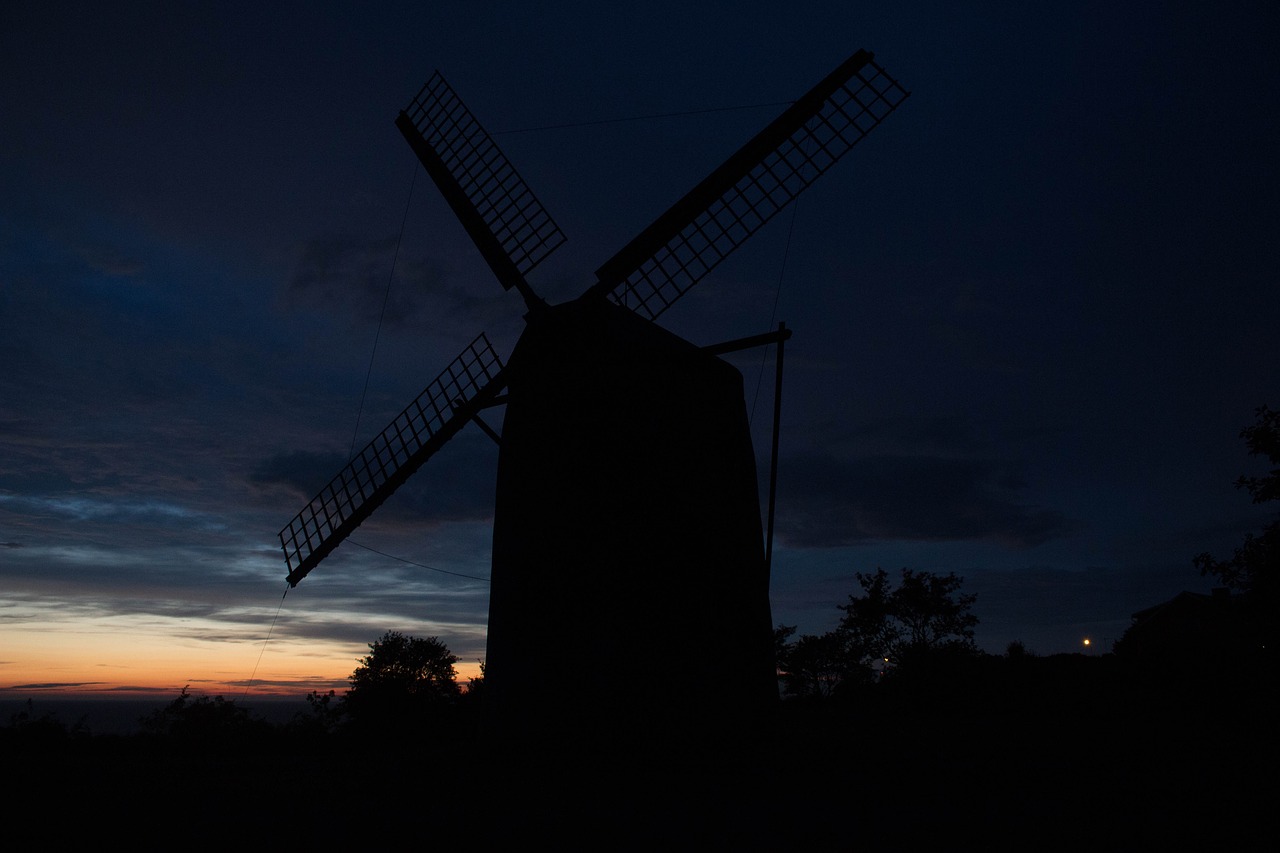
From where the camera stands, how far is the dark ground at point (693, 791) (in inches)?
251

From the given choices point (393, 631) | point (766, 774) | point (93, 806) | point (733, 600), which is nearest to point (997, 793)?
point (766, 774)

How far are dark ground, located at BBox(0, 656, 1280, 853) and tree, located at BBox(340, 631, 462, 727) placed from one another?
1649 cm

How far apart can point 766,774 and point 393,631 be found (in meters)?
28.9

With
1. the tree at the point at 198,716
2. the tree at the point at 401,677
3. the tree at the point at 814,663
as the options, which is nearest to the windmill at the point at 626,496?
the tree at the point at 198,716

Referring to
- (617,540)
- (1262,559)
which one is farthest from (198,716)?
(1262,559)

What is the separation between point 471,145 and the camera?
14344 mm

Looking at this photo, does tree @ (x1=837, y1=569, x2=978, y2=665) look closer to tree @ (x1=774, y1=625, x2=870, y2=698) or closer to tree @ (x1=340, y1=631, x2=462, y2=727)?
tree @ (x1=774, y1=625, x2=870, y2=698)

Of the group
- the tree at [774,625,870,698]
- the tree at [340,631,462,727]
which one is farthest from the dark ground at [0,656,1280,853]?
the tree at [774,625,870,698]

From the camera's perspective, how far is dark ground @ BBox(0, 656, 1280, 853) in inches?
251

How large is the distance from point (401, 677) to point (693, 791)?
1081 inches

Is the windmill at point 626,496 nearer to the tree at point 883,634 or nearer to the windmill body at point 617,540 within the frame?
the windmill body at point 617,540

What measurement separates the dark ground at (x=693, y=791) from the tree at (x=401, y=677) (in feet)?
54.1

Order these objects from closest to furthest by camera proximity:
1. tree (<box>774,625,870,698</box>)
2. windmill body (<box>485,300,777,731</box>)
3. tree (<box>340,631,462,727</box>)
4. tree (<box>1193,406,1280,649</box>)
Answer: windmill body (<box>485,300,777,731</box>)
tree (<box>1193,406,1280,649</box>)
tree (<box>340,631,462,727</box>)
tree (<box>774,625,870,698</box>)

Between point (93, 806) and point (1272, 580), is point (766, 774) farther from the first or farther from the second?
point (1272, 580)
